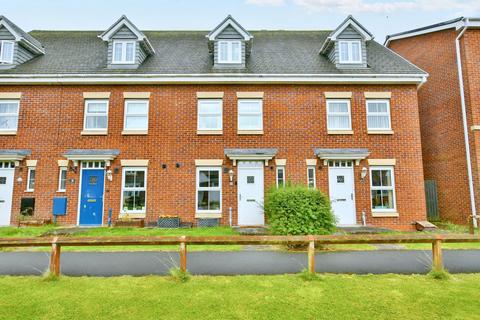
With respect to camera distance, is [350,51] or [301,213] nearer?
[301,213]

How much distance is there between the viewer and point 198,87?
1415cm

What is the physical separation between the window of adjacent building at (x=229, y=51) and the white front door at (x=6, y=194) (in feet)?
36.5

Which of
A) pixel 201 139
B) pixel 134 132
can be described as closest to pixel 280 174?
pixel 201 139

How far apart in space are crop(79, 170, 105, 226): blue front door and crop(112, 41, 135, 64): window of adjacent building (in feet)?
18.9

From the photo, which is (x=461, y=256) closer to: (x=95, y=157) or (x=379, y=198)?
(x=379, y=198)

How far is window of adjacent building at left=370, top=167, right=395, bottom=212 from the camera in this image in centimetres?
1353

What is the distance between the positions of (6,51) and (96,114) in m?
5.76

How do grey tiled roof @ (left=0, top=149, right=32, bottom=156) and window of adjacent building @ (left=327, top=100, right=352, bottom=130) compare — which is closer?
grey tiled roof @ (left=0, top=149, right=32, bottom=156)

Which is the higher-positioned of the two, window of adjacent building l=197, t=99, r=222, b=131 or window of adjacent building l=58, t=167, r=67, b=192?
window of adjacent building l=197, t=99, r=222, b=131

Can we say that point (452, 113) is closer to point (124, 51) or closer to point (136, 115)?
point (136, 115)

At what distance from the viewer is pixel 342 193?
1353 centimetres

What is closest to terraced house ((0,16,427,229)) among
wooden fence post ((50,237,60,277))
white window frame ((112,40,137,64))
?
white window frame ((112,40,137,64))

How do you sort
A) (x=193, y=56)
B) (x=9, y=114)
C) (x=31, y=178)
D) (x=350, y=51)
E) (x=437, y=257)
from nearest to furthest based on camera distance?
(x=437, y=257) < (x=31, y=178) < (x=9, y=114) < (x=350, y=51) < (x=193, y=56)

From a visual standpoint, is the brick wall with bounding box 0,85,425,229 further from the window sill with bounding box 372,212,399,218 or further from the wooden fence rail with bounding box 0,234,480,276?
the wooden fence rail with bounding box 0,234,480,276
